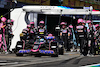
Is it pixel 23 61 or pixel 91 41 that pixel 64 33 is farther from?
pixel 23 61

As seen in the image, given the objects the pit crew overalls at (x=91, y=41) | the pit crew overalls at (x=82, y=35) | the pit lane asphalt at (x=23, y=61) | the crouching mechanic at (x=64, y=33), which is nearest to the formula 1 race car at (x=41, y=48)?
the pit lane asphalt at (x=23, y=61)

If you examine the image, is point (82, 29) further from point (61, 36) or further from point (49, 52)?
point (61, 36)

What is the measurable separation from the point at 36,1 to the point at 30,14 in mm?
6063

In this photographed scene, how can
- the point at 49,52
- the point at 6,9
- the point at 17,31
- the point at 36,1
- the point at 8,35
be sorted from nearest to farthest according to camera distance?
1. the point at 49,52
2. the point at 8,35
3. the point at 17,31
4. the point at 6,9
5. the point at 36,1

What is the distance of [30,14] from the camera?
37.7ft

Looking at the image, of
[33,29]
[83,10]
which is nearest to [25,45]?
[33,29]

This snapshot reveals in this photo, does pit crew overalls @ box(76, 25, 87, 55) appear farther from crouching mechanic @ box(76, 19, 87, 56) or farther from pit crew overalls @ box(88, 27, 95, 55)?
pit crew overalls @ box(88, 27, 95, 55)

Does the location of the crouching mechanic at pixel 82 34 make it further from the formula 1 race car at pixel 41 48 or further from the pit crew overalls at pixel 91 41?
the formula 1 race car at pixel 41 48

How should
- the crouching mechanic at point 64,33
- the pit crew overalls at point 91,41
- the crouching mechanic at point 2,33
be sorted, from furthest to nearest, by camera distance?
the crouching mechanic at point 64,33, the crouching mechanic at point 2,33, the pit crew overalls at point 91,41

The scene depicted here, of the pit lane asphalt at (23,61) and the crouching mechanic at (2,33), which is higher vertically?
the crouching mechanic at (2,33)

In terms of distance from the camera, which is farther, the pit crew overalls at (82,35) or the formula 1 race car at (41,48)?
the pit crew overalls at (82,35)

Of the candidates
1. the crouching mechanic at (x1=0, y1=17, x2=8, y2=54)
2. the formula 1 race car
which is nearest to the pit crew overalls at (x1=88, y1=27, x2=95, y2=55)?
the formula 1 race car

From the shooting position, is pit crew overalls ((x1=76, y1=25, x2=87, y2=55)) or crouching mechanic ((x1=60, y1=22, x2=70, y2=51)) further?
crouching mechanic ((x1=60, y1=22, x2=70, y2=51))

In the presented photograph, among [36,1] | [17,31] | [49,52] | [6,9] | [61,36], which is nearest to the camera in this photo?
[49,52]
